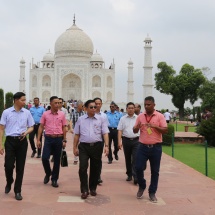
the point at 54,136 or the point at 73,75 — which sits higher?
the point at 73,75

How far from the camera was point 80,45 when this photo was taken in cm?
4891

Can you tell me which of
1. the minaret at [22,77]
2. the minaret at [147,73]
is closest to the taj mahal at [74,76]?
the minaret at [22,77]

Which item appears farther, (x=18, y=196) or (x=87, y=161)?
(x=87, y=161)

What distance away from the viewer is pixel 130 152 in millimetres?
6527

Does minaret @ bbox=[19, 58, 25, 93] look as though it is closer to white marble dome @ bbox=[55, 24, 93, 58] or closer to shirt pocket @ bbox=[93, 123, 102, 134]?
white marble dome @ bbox=[55, 24, 93, 58]

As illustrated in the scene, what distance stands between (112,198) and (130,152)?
141 centimetres

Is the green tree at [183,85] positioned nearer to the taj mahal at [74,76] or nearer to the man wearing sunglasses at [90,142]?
the taj mahal at [74,76]

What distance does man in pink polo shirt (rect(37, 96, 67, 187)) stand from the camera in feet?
19.6

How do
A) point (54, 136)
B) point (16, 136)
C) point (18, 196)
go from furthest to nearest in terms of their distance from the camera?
point (54, 136), point (16, 136), point (18, 196)

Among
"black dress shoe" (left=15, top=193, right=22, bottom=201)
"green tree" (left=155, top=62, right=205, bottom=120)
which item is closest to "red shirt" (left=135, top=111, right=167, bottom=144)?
"black dress shoe" (left=15, top=193, right=22, bottom=201)

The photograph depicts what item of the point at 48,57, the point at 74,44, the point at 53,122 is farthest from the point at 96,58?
the point at 53,122

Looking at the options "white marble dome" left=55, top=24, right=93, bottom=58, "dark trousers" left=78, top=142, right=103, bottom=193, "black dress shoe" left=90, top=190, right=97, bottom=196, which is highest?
"white marble dome" left=55, top=24, right=93, bottom=58

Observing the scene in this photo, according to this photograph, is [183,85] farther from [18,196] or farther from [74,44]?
[18,196]

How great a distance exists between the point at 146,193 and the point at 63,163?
4.75ft
